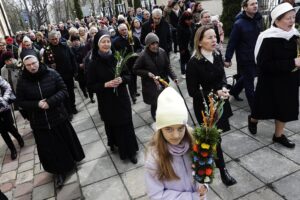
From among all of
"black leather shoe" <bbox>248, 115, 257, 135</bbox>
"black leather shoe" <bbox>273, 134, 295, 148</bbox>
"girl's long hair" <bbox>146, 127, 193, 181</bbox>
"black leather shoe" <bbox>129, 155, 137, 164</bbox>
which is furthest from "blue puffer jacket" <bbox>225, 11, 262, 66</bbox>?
"girl's long hair" <bbox>146, 127, 193, 181</bbox>

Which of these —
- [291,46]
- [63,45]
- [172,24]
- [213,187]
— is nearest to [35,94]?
[213,187]

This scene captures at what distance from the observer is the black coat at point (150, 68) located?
18.5 ft

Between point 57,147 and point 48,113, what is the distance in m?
0.60

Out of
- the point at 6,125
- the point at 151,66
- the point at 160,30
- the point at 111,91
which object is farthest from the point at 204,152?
the point at 160,30

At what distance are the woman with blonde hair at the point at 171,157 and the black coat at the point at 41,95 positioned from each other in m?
2.52

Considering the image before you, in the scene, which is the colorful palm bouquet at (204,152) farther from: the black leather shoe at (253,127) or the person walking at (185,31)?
the person walking at (185,31)

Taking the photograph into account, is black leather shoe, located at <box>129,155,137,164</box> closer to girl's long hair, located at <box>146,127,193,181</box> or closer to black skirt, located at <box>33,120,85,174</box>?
black skirt, located at <box>33,120,85,174</box>

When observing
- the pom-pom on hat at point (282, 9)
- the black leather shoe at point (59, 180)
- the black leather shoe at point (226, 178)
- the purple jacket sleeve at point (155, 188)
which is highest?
the pom-pom on hat at point (282, 9)

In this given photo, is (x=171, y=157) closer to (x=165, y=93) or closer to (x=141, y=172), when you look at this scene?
(x=165, y=93)

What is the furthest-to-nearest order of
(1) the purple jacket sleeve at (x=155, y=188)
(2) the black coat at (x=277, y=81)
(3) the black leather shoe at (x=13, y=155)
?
(3) the black leather shoe at (x=13, y=155), (2) the black coat at (x=277, y=81), (1) the purple jacket sleeve at (x=155, y=188)

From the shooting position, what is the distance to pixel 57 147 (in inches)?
183

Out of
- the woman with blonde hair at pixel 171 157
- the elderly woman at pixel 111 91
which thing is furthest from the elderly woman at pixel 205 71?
the woman with blonde hair at pixel 171 157

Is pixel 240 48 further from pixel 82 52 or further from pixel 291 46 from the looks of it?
pixel 82 52

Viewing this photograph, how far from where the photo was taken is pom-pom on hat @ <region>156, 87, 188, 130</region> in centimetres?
222
